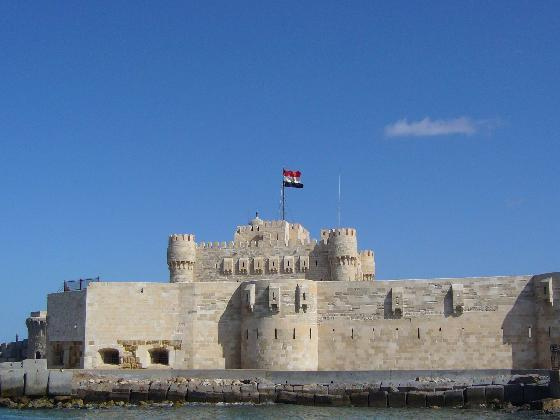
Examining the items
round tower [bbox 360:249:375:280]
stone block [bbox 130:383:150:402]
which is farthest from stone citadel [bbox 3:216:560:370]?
round tower [bbox 360:249:375:280]

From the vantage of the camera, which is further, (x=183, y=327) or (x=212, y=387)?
(x=183, y=327)

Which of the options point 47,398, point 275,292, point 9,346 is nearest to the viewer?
point 47,398

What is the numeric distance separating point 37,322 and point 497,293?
96.5 ft

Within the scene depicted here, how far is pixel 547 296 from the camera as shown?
34.2 m

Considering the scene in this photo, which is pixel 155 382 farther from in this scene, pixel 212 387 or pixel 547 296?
pixel 547 296

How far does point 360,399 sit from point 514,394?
17.5 feet

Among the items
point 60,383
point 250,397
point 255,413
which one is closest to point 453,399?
point 255,413

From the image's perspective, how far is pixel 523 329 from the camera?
34.9 metres

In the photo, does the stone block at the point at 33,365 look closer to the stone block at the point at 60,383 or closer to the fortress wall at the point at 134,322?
the stone block at the point at 60,383

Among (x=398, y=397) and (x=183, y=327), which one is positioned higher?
(x=183, y=327)

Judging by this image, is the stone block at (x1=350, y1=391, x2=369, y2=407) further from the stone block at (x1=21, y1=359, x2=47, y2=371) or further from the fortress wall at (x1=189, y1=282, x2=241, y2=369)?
the stone block at (x1=21, y1=359, x2=47, y2=371)

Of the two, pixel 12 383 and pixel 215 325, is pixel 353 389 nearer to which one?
pixel 215 325

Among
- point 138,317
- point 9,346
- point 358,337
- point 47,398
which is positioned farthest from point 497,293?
point 9,346

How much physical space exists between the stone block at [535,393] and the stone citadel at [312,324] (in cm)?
360
